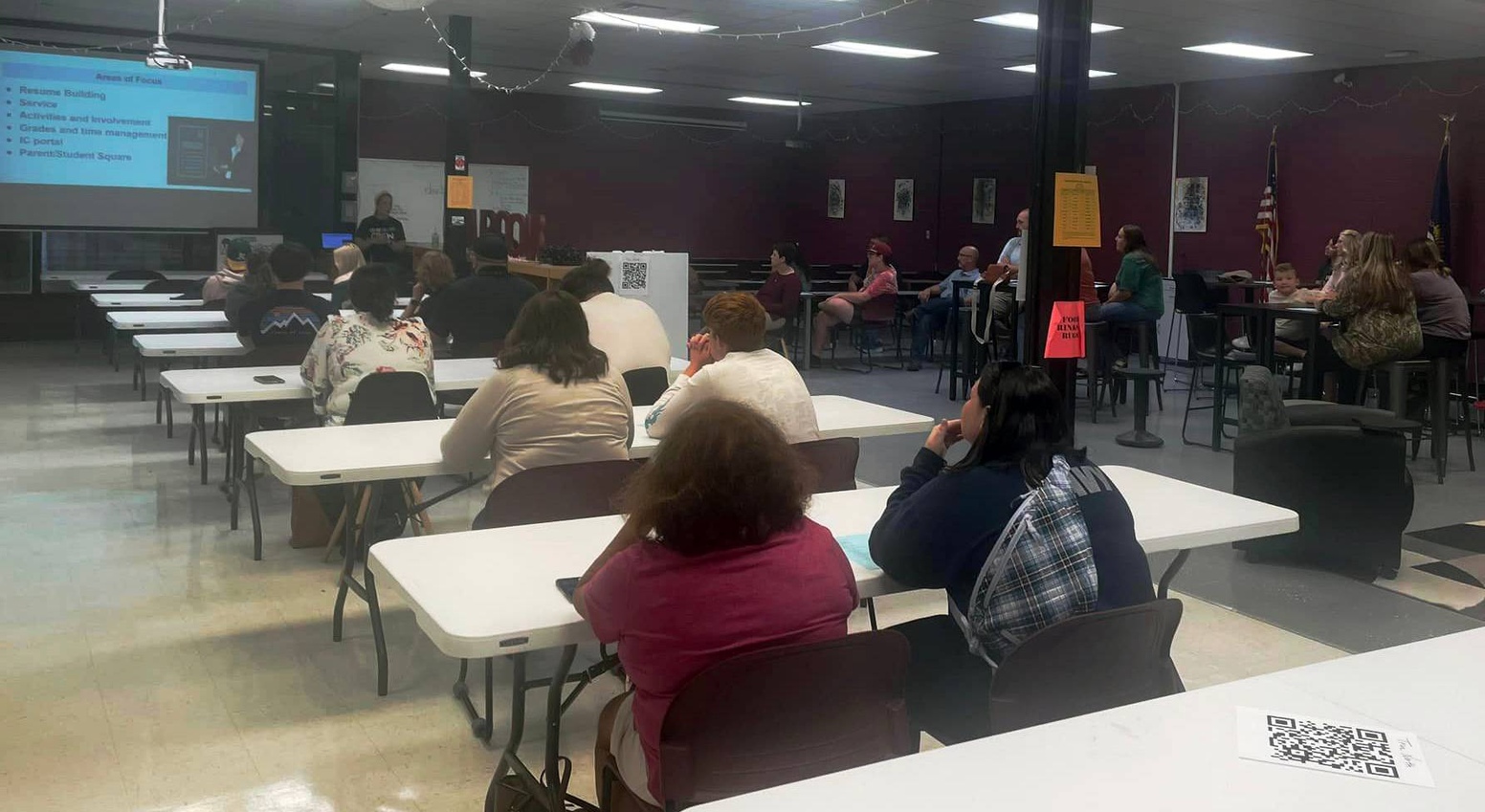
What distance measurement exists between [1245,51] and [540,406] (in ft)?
27.6

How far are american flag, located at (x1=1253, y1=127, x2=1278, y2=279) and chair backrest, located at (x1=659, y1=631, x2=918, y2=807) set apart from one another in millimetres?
10579

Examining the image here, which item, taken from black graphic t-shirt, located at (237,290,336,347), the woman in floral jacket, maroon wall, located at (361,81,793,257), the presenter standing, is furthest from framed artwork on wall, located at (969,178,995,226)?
the woman in floral jacket

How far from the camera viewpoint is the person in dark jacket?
7.47 ft

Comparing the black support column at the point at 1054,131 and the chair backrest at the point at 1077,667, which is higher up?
the black support column at the point at 1054,131

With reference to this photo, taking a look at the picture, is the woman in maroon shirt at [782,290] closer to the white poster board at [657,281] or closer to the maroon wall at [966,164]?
the white poster board at [657,281]

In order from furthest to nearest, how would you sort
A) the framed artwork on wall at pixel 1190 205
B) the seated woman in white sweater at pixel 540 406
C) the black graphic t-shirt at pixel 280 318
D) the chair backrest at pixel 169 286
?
the framed artwork on wall at pixel 1190 205 < the chair backrest at pixel 169 286 < the black graphic t-shirt at pixel 280 318 < the seated woman in white sweater at pixel 540 406

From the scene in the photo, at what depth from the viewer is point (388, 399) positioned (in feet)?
14.4

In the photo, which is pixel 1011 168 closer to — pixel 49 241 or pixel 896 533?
pixel 49 241

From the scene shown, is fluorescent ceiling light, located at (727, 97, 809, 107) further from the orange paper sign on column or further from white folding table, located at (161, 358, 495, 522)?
the orange paper sign on column

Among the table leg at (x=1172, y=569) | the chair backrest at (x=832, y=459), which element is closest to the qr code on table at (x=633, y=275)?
the chair backrest at (x=832, y=459)

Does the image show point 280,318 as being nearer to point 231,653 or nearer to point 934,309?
point 231,653

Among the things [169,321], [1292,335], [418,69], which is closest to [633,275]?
[169,321]

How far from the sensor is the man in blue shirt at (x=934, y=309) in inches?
437

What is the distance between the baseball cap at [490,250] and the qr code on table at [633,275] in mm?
1954
